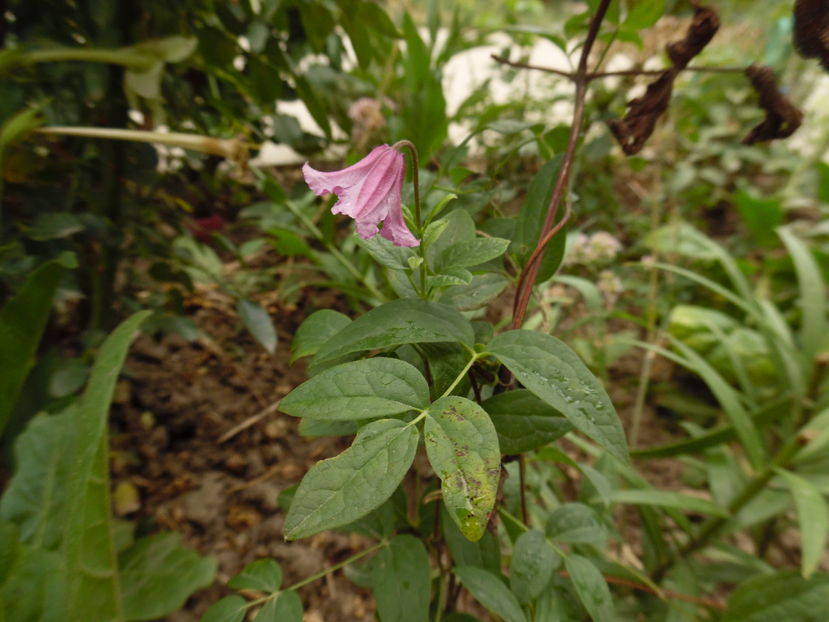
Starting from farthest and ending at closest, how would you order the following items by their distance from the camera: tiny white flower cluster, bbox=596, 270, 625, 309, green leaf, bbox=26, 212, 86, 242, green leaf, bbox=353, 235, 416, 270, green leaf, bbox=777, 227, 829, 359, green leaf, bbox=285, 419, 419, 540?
tiny white flower cluster, bbox=596, 270, 625, 309 → green leaf, bbox=777, 227, 829, 359 → green leaf, bbox=26, 212, 86, 242 → green leaf, bbox=353, 235, 416, 270 → green leaf, bbox=285, 419, 419, 540

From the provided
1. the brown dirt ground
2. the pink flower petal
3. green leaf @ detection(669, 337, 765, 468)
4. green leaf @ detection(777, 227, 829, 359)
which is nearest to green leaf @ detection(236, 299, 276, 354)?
the brown dirt ground

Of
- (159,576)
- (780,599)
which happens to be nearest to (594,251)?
(780,599)

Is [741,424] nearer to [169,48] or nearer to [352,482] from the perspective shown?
[352,482]

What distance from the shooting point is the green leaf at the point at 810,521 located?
65cm

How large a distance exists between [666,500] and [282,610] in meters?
0.62

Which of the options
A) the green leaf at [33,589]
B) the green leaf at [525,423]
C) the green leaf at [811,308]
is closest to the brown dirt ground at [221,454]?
the green leaf at [33,589]

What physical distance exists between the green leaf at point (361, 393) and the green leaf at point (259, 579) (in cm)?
21

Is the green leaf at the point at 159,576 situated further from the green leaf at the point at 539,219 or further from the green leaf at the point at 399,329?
the green leaf at the point at 539,219

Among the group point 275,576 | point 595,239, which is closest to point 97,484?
point 275,576

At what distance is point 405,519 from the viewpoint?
1.66 feet

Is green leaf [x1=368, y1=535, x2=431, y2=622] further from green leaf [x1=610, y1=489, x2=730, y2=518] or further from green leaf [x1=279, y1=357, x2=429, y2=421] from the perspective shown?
green leaf [x1=610, y1=489, x2=730, y2=518]

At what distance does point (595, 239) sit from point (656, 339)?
1.18 feet

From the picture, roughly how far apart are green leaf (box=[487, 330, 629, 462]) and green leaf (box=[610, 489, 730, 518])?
0.48 metres

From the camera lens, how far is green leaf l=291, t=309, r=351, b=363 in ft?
1.34
